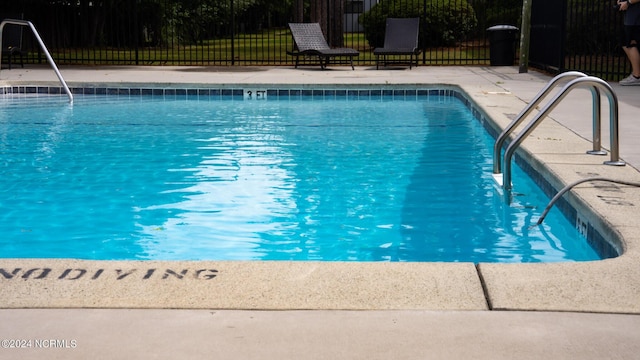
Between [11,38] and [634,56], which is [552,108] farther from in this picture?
[11,38]

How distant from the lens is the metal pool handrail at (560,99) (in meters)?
5.15

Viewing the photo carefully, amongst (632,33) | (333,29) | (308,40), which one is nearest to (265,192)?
(632,33)

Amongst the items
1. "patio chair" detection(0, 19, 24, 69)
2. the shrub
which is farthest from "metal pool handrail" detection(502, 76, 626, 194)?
the shrub

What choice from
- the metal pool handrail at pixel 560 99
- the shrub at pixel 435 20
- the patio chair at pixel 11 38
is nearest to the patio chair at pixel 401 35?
the shrub at pixel 435 20

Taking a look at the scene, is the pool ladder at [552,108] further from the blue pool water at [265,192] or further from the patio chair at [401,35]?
the patio chair at [401,35]

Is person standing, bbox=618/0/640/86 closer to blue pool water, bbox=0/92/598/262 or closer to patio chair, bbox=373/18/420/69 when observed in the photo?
blue pool water, bbox=0/92/598/262

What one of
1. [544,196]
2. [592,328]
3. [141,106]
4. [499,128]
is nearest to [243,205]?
[544,196]

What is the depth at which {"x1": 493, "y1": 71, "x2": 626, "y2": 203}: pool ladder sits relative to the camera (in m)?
5.21

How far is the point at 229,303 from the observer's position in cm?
310

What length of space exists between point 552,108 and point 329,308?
8.68ft

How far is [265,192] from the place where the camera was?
258 inches

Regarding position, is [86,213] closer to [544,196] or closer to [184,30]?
[544,196]

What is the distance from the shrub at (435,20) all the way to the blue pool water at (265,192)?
12.3 meters

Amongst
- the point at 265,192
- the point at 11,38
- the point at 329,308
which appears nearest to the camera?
the point at 329,308
